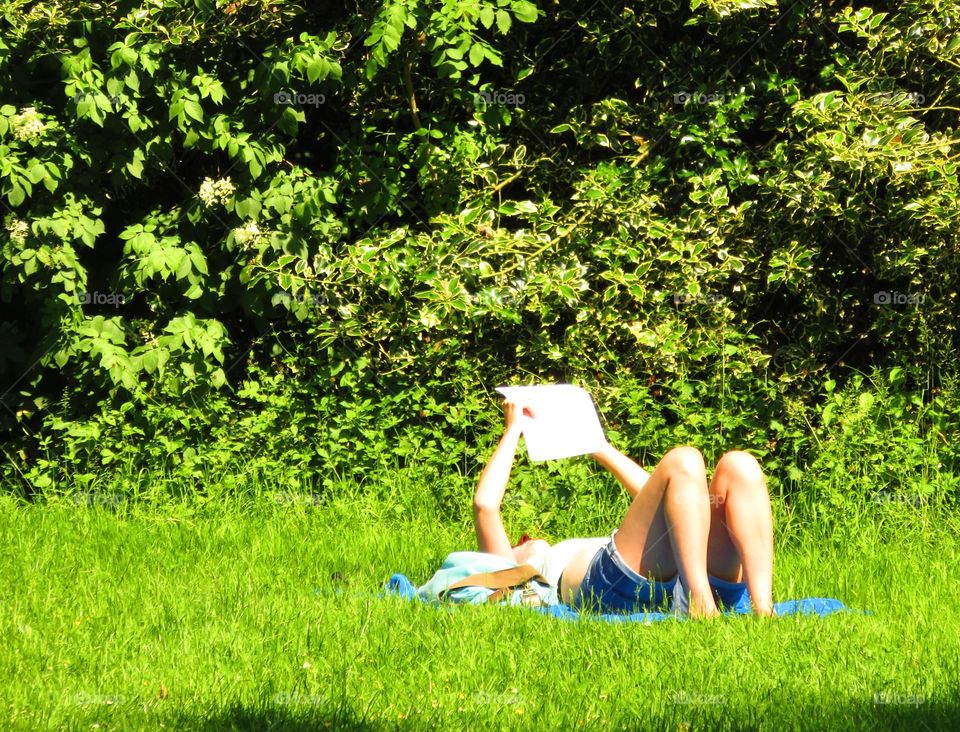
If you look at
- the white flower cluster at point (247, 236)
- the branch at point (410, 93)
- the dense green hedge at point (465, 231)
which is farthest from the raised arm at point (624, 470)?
the branch at point (410, 93)

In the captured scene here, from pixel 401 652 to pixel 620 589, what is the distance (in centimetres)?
83

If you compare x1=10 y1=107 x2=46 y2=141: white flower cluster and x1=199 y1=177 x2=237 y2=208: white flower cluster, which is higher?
x1=10 y1=107 x2=46 y2=141: white flower cluster

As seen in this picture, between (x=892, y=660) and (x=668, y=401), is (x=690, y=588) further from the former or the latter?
(x=668, y=401)

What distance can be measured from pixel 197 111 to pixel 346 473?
2.04m

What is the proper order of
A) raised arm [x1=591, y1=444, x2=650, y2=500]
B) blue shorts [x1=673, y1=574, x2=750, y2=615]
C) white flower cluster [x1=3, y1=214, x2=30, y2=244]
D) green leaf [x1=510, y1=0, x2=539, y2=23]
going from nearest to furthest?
blue shorts [x1=673, y1=574, x2=750, y2=615]
raised arm [x1=591, y1=444, x2=650, y2=500]
green leaf [x1=510, y1=0, x2=539, y2=23]
white flower cluster [x1=3, y1=214, x2=30, y2=244]

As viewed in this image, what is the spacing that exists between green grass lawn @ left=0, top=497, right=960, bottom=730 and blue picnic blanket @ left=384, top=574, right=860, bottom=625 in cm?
10

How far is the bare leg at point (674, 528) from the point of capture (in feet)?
12.4

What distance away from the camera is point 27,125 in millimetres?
5816

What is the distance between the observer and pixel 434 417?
21.6ft

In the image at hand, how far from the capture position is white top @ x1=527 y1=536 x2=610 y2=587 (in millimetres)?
4285

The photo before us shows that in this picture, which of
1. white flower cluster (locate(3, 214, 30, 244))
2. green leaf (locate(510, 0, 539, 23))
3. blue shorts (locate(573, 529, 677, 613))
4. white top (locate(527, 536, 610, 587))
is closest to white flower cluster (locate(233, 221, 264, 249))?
white flower cluster (locate(3, 214, 30, 244))

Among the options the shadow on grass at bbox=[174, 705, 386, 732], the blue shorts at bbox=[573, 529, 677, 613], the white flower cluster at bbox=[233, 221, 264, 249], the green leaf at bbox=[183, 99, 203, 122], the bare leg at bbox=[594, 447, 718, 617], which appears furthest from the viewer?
the white flower cluster at bbox=[233, 221, 264, 249]

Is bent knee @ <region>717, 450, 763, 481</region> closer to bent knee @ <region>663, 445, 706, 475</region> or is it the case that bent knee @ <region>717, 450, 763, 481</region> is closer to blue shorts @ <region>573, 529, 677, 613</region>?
bent knee @ <region>663, 445, 706, 475</region>

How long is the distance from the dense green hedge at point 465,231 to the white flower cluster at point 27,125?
0.06 feet
